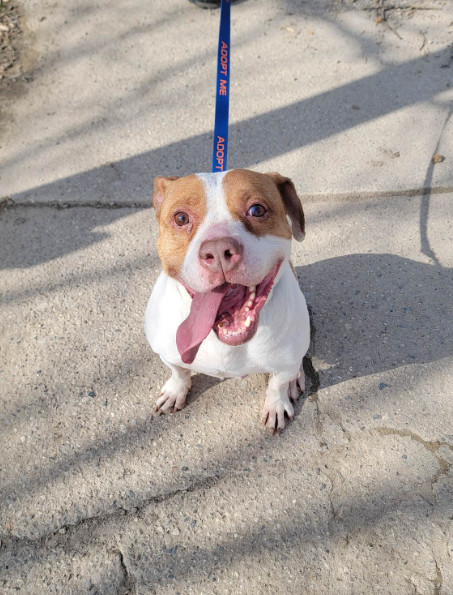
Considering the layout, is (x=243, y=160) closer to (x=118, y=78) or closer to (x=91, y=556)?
(x=118, y=78)

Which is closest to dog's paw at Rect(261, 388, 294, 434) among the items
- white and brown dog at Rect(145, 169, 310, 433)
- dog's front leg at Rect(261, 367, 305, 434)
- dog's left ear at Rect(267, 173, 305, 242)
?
dog's front leg at Rect(261, 367, 305, 434)

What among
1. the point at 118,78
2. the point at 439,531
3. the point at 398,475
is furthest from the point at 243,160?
the point at 439,531

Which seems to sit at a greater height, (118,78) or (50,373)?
(118,78)

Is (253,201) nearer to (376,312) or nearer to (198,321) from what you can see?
(198,321)

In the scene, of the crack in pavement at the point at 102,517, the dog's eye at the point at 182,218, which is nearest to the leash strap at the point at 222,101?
the dog's eye at the point at 182,218

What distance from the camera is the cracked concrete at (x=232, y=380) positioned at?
8.09 ft

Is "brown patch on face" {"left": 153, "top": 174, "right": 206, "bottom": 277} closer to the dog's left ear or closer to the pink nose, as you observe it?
the pink nose

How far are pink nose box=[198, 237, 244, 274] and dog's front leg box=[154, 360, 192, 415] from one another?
1119 mm

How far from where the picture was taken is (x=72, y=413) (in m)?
2.91

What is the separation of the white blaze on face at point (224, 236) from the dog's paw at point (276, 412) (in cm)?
102

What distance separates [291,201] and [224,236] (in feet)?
1.80

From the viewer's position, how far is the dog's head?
189cm

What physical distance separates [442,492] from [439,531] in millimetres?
199

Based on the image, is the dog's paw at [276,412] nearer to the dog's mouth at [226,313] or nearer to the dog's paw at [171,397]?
the dog's paw at [171,397]
